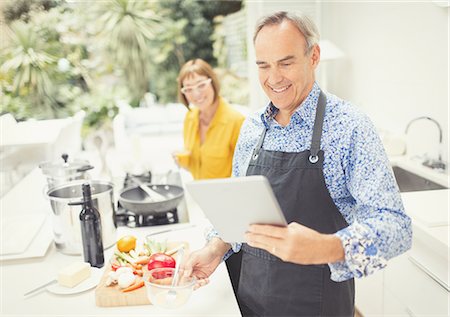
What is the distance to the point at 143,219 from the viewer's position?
2.09 m

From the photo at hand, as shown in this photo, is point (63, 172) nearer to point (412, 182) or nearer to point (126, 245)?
point (126, 245)

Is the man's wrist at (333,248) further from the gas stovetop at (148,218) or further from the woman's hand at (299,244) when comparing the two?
the gas stovetop at (148,218)

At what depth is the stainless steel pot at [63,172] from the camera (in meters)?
2.13

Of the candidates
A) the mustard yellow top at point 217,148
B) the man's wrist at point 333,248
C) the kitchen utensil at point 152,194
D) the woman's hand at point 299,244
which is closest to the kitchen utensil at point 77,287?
the kitchen utensil at point 152,194

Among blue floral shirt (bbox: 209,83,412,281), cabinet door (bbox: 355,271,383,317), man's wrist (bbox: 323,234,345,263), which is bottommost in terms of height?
cabinet door (bbox: 355,271,383,317)

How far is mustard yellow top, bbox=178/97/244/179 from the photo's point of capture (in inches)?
107

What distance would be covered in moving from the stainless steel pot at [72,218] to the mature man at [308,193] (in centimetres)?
52

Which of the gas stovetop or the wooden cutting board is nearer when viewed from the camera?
the wooden cutting board

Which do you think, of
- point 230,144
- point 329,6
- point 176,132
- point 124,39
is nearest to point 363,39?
point 329,6

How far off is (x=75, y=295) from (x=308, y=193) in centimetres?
82

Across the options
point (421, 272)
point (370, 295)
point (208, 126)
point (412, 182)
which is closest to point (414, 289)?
point (421, 272)

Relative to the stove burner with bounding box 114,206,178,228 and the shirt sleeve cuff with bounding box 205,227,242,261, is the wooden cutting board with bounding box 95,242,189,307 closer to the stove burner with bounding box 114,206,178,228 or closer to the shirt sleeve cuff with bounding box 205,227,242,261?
the shirt sleeve cuff with bounding box 205,227,242,261

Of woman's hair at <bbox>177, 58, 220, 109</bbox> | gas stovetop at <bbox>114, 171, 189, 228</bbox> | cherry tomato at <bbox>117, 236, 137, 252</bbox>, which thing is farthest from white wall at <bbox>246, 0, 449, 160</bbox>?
cherry tomato at <bbox>117, 236, 137, 252</bbox>

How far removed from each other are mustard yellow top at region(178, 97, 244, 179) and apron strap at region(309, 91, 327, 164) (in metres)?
1.41
